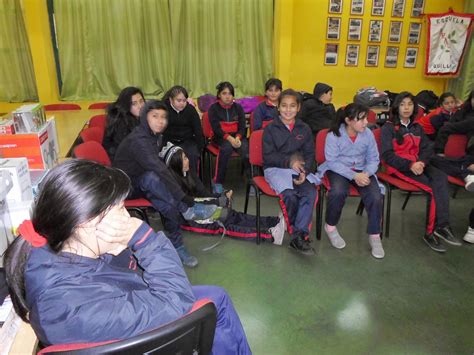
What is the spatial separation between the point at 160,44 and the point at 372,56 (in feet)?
10.1

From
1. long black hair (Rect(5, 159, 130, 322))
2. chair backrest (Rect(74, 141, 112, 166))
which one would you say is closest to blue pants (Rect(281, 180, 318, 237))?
chair backrest (Rect(74, 141, 112, 166))

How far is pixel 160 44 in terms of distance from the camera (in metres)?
4.81

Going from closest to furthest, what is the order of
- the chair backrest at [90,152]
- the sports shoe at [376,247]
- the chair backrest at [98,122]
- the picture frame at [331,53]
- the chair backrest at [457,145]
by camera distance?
the chair backrest at [90,152], the sports shoe at [376,247], the chair backrest at [457,145], the chair backrest at [98,122], the picture frame at [331,53]

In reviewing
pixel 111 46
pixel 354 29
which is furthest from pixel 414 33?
pixel 111 46

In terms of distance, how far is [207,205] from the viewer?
2.68 meters

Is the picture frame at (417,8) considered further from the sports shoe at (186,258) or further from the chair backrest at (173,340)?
the chair backrest at (173,340)

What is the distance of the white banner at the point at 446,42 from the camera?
16.9 feet

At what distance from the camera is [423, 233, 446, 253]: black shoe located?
8.57 feet

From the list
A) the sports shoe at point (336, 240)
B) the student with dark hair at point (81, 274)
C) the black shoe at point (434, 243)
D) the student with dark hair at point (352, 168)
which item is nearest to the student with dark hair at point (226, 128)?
the student with dark hair at point (352, 168)

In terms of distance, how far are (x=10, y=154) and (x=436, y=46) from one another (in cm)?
560

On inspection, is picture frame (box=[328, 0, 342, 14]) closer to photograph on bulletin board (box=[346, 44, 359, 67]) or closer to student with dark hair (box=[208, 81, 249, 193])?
photograph on bulletin board (box=[346, 44, 359, 67])

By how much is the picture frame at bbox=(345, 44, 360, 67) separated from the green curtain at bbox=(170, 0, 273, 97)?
120cm

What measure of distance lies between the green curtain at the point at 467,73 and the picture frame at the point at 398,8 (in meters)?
1.00

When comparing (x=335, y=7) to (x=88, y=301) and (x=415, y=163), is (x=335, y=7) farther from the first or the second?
(x=88, y=301)
